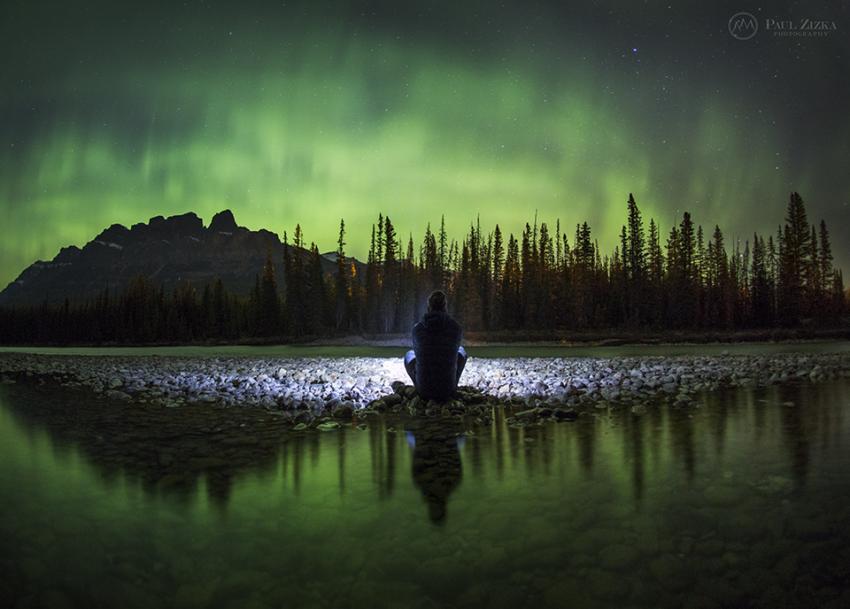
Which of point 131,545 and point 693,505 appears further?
point 693,505

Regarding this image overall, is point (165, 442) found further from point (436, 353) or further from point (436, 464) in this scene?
point (436, 353)

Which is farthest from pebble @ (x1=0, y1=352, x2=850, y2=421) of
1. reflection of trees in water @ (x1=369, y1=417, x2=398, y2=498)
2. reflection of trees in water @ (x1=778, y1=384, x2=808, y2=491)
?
reflection of trees in water @ (x1=778, y1=384, x2=808, y2=491)

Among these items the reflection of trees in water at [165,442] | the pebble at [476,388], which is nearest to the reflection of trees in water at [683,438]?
the pebble at [476,388]

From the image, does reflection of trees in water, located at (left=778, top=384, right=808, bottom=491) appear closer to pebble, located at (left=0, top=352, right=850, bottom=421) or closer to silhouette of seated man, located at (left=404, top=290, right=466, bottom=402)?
pebble, located at (left=0, top=352, right=850, bottom=421)

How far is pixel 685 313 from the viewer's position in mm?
76625

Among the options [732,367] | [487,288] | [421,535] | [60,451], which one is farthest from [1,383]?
[487,288]

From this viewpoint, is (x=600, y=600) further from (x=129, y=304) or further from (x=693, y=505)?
(x=129, y=304)

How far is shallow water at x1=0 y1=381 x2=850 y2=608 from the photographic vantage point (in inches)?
133

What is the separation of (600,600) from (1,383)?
2835cm

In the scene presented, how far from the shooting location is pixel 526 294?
279ft

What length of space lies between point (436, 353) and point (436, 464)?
4026 mm

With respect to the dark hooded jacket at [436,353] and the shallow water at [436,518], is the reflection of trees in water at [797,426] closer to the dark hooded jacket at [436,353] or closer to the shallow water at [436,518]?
the shallow water at [436,518]

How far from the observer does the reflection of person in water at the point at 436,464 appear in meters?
5.36

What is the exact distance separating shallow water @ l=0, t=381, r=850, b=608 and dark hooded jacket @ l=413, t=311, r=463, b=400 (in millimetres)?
2070
